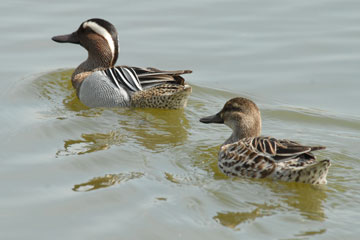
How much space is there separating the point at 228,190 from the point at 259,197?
393 mm

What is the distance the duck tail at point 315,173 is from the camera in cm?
770

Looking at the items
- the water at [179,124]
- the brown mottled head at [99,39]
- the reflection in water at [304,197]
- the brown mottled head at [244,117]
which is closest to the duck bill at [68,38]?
the brown mottled head at [99,39]

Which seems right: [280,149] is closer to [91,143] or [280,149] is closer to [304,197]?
[304,197]

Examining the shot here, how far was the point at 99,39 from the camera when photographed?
12.5 metres

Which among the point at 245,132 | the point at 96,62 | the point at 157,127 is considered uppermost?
the point at 96,62

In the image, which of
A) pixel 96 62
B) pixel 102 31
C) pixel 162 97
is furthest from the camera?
pixel 96 62

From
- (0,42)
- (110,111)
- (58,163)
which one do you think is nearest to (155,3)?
(0,42)

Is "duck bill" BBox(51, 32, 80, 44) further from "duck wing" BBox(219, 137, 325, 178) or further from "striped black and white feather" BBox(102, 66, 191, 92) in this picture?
"duck wing" BBox(219, 137, 325, 178)

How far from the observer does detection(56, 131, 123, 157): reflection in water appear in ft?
30.5

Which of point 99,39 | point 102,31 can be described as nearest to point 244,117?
point 102,31

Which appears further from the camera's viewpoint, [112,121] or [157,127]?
[112,121]

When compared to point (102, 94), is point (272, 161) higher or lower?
lower

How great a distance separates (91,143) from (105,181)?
147cm

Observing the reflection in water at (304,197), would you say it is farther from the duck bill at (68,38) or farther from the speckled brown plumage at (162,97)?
the duck bill at (68,38)
